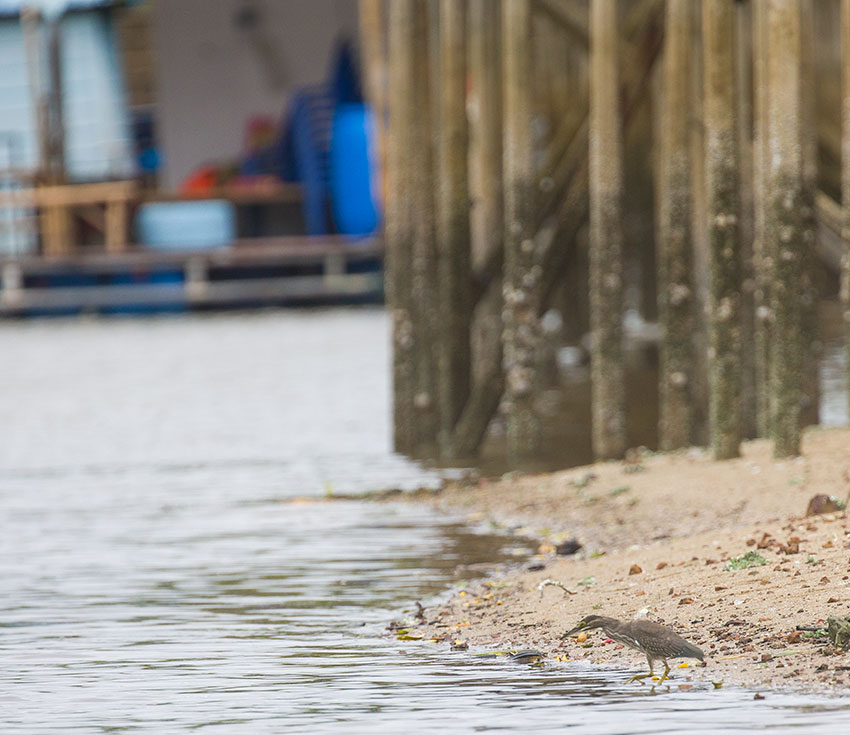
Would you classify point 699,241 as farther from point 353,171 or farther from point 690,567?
point 353,171

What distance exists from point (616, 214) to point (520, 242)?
901 mm

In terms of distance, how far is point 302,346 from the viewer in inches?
1391

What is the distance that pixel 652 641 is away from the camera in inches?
280

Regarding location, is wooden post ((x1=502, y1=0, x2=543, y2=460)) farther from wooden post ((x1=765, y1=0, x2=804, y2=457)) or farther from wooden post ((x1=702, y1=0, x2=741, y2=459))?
wooden post ((x1=765, y1=0, x2=804, y2=457))

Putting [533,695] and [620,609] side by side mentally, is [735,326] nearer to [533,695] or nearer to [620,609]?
[620,609]

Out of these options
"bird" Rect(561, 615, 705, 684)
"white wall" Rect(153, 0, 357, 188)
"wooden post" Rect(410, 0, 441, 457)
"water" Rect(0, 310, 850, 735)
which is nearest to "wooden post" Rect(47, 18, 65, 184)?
"white wall" Rect(153, 0, 357, 188)

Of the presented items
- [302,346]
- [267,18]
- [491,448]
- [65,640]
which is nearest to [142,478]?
[491,448]

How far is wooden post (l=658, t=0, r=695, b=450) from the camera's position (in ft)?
39.9

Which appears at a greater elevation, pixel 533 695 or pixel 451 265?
pixel 451 265

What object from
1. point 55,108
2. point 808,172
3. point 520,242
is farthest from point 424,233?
point 55,108

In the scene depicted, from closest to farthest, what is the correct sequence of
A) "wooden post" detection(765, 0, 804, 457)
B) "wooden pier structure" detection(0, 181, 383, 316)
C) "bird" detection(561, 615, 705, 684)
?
"bird" detection(561, 615, 705, 684), "wooden post" detection(765, 0, 804, 457), "wooden pier structure" detection(0, 181, 383, 316)

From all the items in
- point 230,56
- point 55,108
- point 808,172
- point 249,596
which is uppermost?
point 230,56

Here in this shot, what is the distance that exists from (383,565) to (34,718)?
3.69 meters

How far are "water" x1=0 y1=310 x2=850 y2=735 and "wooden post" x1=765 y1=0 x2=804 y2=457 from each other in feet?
6.24
